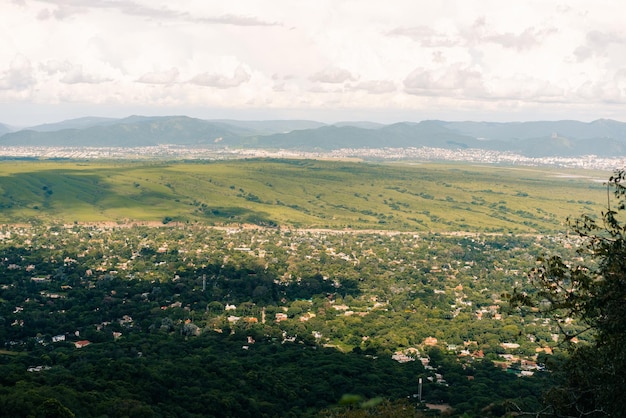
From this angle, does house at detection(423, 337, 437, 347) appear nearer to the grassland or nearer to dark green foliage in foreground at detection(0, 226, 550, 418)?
dark green foliage in foreground at detection(0, 226, 550, 418)

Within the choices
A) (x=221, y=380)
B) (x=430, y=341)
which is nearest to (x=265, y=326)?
(x=430, y=341)

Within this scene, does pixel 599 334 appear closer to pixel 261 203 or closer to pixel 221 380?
pixel 221 380

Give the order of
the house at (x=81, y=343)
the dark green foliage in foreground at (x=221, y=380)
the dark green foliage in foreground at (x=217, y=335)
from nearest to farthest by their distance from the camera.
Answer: the dark green foliage in foreground at (x=221, y=380), the dark green foliage in foreground at (x=217, y=335), the house at (x=81, y=343)

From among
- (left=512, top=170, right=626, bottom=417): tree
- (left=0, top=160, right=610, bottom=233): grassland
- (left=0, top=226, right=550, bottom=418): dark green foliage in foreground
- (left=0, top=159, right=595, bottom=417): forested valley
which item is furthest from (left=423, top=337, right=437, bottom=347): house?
(left=0, top=160, right=610, bottom=233): grassland

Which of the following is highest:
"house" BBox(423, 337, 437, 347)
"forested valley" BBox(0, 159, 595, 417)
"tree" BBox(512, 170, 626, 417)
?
"tree" BBox(512, 170, 626, 417)

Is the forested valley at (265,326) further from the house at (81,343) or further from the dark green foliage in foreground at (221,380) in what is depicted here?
the house at (81,343)

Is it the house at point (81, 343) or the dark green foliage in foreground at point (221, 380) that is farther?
the house at point (81, 343)

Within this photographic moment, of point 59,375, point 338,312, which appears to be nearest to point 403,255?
point 338,312

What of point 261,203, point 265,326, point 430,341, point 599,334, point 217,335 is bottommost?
point 430,341

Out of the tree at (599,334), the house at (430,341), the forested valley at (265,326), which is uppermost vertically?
the tree at (599,334)

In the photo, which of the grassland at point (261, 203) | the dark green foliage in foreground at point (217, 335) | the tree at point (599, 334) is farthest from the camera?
the grassland at point (261, 203)

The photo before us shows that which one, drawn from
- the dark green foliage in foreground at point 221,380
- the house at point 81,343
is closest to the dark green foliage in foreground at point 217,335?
the dark green foliage in foreground at point 221,380
